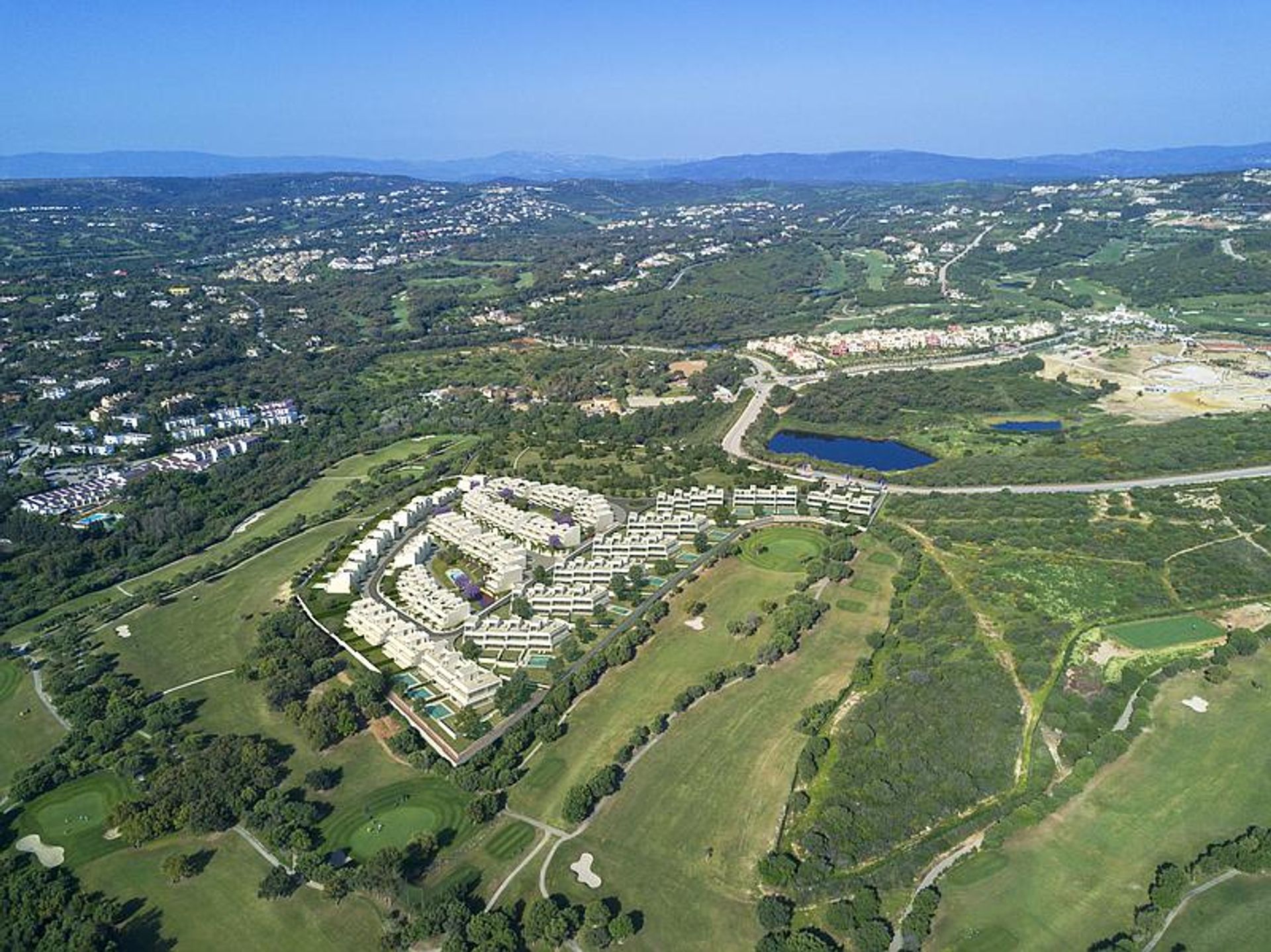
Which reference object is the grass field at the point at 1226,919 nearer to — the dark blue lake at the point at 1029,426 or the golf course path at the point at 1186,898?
the golf course path at the point at 1186,898

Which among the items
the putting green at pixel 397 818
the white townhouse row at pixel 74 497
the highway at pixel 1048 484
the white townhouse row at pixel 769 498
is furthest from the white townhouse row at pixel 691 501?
the white townhouse row at pixel 74 497

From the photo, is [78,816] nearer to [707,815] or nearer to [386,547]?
[386,547]

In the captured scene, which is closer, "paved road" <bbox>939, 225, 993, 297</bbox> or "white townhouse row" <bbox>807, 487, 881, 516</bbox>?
"white townhouse row" <bbox>807, 487, 881, 516</bbox>

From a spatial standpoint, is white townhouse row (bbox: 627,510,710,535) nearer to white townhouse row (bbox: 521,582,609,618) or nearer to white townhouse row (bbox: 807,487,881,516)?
white townhouse row (bbox: 521,582,609,618)

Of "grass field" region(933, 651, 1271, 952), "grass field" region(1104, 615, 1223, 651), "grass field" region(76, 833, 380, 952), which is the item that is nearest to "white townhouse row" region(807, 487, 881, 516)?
"grass field" region(1104, 615, 1223, 651)

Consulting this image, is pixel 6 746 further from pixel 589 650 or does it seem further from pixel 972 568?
pixel 972 568

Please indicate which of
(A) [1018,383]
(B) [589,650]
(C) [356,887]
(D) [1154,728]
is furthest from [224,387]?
(D) [1154,728]
